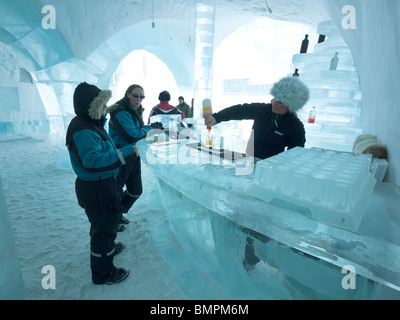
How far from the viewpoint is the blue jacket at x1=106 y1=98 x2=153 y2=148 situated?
6.36ft

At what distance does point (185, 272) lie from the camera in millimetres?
1663

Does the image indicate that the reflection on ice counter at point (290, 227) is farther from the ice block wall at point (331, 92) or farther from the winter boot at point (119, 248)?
the ice block wall at point (331, 92)

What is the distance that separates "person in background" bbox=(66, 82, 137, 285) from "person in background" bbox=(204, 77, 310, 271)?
2.60ft

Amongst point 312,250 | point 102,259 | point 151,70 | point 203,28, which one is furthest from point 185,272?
point 151,70

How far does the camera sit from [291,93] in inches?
60.7

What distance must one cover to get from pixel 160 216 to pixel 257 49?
10570 millimetres

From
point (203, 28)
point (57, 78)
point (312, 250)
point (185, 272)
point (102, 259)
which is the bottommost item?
point (185, 272)

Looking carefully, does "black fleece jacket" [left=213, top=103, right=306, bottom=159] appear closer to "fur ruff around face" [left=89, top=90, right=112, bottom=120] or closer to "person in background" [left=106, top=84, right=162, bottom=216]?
"person in background" [left=106, top=84, right=162, bottom=216]

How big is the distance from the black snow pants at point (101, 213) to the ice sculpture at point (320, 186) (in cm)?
90

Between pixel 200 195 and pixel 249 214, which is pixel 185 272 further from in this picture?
pixel 249 214

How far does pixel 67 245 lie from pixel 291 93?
2294 mm

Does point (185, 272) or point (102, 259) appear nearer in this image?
point (102, 259)

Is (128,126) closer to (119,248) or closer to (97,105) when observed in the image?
(97,105)

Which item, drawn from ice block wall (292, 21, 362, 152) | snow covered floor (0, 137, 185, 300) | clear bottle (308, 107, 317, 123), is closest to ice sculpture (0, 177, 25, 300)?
snow covered floor (0, 137, 185, 300)
